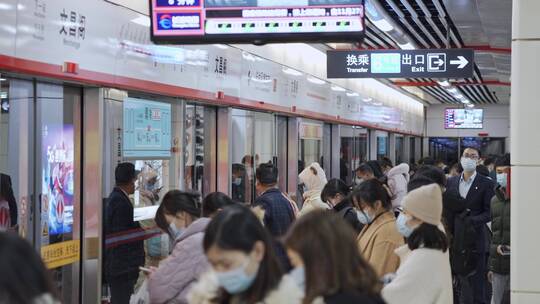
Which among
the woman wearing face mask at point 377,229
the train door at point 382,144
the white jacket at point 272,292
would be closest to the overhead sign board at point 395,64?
the woman wearing face mask at point 377,229

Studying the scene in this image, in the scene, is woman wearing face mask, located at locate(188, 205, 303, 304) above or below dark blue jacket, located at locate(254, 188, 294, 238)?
above

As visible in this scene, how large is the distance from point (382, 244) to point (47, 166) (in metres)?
2.77

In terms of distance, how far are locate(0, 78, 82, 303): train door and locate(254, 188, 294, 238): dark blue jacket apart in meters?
1.55

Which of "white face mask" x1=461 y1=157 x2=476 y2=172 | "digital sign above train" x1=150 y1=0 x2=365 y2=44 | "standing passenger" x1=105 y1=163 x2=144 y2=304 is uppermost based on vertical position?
"digital sign above train" x1=150 y1=0 x2=365 y2=44

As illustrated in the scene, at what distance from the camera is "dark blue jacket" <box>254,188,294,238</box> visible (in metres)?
6.45

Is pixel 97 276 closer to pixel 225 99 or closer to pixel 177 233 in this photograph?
pixel 177 233

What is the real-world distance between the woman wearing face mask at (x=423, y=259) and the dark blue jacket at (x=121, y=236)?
11.0 ft

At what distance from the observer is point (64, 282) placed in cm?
633

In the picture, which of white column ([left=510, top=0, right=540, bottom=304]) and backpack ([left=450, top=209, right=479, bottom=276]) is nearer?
white column ([left=510, top=0, right=540, bottom=304])

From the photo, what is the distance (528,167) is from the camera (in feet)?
14.1

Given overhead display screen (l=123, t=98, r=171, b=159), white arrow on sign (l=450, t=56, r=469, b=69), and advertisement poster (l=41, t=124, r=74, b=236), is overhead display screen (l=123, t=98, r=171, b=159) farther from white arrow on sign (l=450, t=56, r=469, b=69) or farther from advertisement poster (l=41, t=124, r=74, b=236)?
white arrow on sign (l=450, t=56, r=469, b=69)

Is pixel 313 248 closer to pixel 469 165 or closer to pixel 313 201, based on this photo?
pixel 313 201

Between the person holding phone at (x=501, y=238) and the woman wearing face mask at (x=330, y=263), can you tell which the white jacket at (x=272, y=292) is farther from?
the person holding phone at (x=501, y=238)

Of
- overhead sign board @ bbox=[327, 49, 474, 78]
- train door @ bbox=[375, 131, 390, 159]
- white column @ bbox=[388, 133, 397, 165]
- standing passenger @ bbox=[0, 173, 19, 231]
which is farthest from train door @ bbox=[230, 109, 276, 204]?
white column @ bbox=[388, 133, 397, 165]
